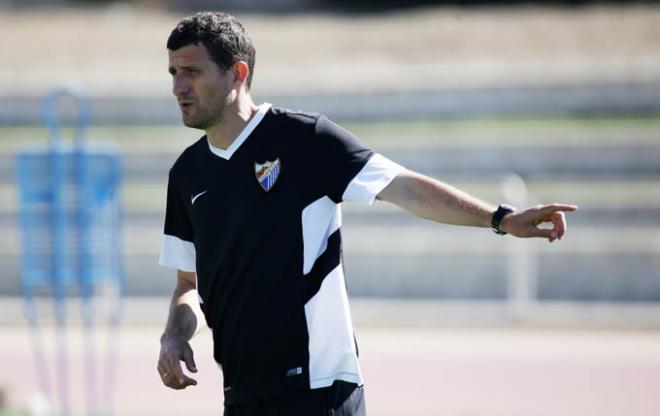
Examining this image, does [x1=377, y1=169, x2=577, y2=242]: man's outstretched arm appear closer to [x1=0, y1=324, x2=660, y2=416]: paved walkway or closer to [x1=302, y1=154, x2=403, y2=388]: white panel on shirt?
[x1=302, y1=154, x2=403, y2=388]: white panel on shirt

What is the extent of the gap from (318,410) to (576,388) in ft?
17.9

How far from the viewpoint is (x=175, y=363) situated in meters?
3.68

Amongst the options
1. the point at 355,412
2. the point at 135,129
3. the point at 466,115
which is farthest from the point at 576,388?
the point at 135,129

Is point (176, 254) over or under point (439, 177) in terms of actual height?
under

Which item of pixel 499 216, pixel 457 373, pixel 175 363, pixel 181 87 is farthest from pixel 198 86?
pixel 457 373

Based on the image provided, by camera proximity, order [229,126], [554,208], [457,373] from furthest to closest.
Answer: [457,373] → [229,126] → [554,208]

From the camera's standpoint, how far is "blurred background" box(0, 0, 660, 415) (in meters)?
9.28

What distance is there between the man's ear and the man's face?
0.05 m

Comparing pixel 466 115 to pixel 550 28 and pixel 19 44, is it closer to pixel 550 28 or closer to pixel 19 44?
pixel 550 28

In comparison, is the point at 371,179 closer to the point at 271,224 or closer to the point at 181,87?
the point at 271,224

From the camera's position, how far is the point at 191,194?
387 centimetres

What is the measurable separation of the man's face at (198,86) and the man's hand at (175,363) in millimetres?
716

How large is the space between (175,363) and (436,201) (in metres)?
0.98

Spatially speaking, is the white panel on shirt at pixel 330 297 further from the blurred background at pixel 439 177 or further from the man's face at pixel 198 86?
the blurred background at pixel 439 177
